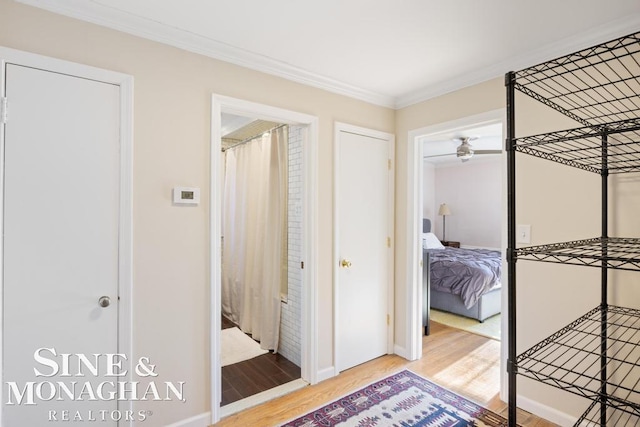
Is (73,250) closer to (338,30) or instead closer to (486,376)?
(338,30)

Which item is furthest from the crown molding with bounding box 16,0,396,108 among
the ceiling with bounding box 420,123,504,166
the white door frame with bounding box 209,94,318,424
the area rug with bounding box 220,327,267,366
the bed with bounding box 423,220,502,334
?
the area rug with bounding box 220,327,267,366

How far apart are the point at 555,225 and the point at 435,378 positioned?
153 centimetres

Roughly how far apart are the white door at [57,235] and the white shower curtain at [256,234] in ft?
5.08

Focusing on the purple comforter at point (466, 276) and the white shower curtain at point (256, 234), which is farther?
the purple comforter at point (466, 276)

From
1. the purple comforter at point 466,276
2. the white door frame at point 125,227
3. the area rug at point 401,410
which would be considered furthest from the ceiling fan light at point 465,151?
the white door frame at point 125,227

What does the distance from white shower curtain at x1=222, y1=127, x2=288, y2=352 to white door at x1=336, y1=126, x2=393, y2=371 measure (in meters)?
0.63

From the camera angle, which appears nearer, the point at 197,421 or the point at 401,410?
the point at 197,421

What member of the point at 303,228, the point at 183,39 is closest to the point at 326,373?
the point at 303,228

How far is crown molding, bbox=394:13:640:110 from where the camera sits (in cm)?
191

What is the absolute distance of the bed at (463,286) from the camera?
4.03 m

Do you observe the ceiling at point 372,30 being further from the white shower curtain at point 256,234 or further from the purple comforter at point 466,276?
A: the purple comforter at point 466,276

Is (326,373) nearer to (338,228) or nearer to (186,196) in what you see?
(338,228)

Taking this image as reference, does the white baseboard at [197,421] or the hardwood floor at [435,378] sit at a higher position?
the white baseboard at [197,421]

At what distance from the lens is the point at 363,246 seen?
9.96 ft
